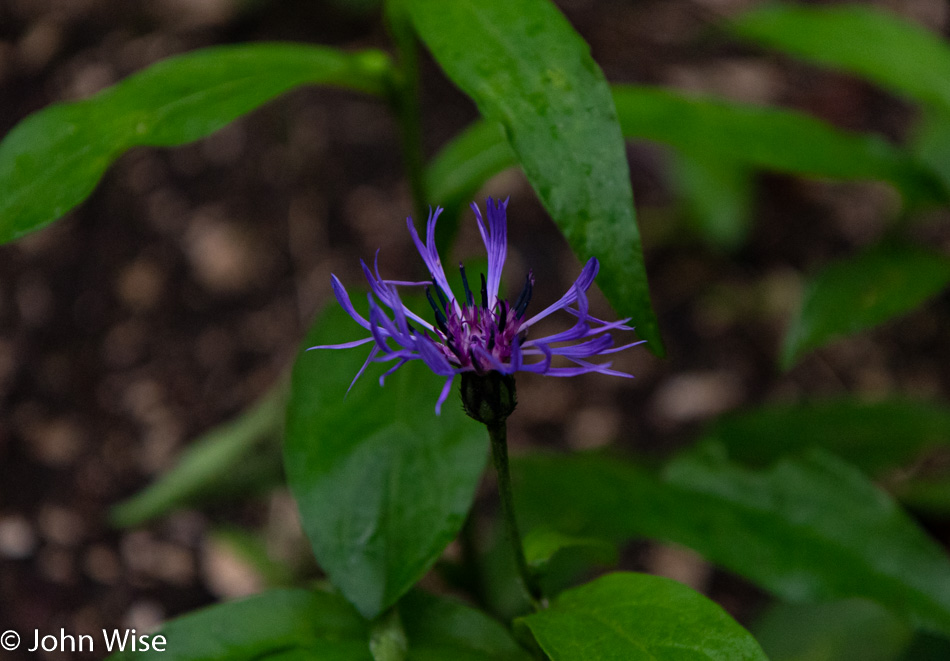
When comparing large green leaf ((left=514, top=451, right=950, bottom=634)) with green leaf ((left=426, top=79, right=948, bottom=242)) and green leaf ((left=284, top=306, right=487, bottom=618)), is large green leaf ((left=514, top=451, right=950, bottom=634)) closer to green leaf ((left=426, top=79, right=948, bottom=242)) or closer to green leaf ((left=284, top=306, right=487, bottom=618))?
green leaf ((left=284, top=306, right=487, bottom=618))

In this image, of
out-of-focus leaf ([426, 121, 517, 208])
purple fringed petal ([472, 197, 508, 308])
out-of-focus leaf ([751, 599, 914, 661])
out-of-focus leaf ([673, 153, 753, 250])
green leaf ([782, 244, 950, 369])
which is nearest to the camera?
purple fringed petal ([472, 197, 508, 308])

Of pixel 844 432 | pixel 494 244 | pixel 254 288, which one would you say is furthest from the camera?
pixel 254 288

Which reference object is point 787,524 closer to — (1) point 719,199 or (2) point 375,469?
(2) point 375,469

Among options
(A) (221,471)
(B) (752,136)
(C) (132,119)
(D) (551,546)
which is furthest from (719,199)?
(C) (132,119)

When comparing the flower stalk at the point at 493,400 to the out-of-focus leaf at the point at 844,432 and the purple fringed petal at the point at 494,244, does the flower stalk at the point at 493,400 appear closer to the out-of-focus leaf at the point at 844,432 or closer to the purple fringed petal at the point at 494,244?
the purple fringed petal at the point at 494,244

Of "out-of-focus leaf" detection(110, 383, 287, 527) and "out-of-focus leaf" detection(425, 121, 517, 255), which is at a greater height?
"out-of-focus leaf" detection(425, 121, 517, 255)

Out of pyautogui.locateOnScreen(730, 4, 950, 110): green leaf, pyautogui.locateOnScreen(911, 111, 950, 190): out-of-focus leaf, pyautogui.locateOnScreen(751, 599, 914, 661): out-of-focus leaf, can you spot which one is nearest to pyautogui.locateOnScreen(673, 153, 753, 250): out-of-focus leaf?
pyautogui.locateOnScreen(911, 111, 950, 190): out-of-focus leaf
